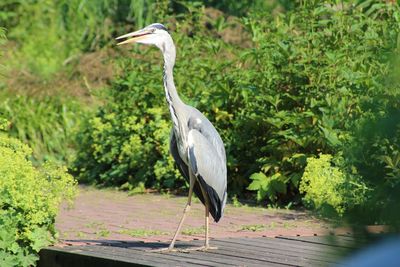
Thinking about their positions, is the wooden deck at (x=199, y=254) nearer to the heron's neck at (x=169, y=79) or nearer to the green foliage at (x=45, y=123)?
the heron's neck at (x=169, y=79)

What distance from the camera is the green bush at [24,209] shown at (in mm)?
6266

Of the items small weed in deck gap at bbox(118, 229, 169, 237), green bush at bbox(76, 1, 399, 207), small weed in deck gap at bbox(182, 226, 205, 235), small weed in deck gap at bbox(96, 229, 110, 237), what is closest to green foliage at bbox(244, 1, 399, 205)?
green bush at bbox(76, 1, 399, 207)

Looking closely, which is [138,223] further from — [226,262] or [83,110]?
[83,110]

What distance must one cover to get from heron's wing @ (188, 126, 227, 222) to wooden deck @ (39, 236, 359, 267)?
0.32 meters

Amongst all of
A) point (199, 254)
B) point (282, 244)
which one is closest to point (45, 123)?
point (282, 244)

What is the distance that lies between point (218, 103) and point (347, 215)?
766 centimetres

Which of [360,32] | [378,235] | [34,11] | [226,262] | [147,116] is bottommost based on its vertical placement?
[226,262]

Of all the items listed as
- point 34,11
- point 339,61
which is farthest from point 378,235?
point 34,11

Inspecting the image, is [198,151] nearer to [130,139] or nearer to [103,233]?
[103,233]

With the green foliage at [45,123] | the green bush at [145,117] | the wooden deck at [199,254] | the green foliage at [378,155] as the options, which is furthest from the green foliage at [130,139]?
the green foliage at [378,155]

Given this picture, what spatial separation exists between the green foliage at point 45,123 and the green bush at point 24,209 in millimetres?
5600

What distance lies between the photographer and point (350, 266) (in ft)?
7.09

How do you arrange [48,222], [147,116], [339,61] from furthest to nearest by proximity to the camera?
[147,116] → [339,61] → [48,222]

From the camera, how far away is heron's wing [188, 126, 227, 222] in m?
6.71
